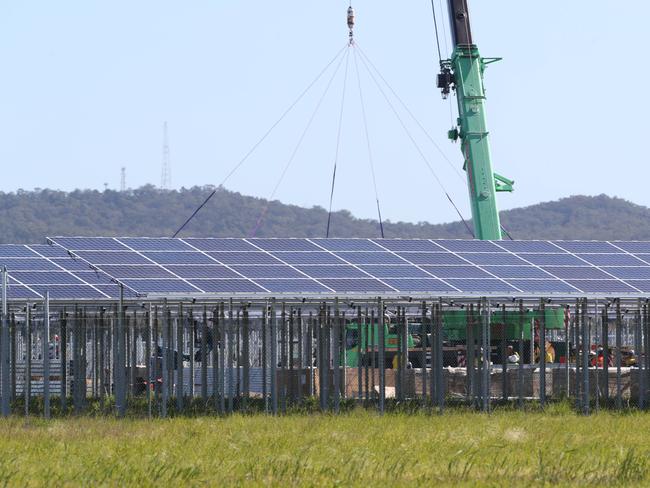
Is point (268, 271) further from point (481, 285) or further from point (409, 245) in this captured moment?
point (409, 245)

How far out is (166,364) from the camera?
28016 mm

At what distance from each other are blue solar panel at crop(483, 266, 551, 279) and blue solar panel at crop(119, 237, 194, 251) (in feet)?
23.8

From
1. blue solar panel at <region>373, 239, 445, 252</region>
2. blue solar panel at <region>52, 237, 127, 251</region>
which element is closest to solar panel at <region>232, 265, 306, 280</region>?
blue solar panel at <region>52, 237, 127, 251</region>

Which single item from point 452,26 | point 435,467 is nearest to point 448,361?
point 452,26

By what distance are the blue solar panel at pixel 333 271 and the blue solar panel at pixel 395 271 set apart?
328mm

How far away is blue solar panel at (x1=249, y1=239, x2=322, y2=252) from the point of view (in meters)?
34.6

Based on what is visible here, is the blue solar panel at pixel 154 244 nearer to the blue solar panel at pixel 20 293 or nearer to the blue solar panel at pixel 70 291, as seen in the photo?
the blue solar panel at pixel 70 291

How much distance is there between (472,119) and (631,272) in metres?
10.8

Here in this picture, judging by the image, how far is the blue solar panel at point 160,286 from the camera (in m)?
29.5

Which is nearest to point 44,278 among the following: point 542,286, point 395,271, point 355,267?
point 355,267

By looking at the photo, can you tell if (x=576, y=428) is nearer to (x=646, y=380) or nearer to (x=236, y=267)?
(x=646, y=380)

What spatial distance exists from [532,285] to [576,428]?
331 inches

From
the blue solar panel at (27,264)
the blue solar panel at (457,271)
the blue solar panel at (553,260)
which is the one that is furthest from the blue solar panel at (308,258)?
→ the blue solar panel at (27,264)

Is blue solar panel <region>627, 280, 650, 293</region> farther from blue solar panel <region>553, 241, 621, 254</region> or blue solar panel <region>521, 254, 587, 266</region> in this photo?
blue solar panel <region>553, 241, 621, 254</region>
